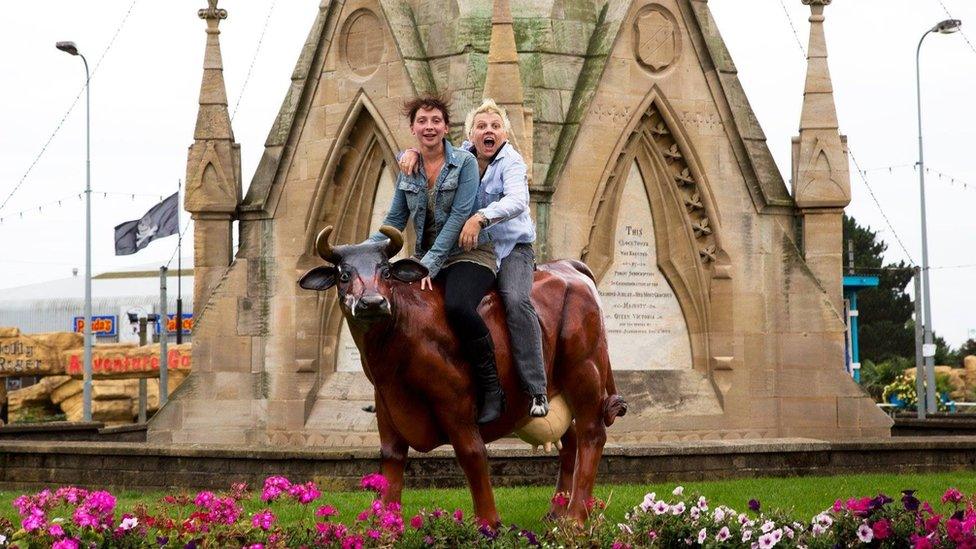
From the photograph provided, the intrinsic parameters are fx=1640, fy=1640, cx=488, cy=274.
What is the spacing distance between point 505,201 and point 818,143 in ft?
37.6

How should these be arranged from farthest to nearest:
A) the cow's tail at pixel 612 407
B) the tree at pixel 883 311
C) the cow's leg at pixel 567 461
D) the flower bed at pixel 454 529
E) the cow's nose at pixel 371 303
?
the tree at pixel 883 311
the cow's leg at pixel 567 461
the cow's tail at pixel 612 407
the flower bed at pixel 454 529
the cow's nose at pixel 371 303

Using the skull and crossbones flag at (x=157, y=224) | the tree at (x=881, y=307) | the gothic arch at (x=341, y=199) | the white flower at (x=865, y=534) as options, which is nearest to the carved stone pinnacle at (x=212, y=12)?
the gothic arch at (x=341, y=199)

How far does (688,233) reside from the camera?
19.5 meters

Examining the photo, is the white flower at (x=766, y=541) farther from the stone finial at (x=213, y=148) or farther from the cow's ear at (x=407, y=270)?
the stone finial at (x=213, y=148)

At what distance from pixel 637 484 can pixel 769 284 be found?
208 inches

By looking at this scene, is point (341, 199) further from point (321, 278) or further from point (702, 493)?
point (321, 278)

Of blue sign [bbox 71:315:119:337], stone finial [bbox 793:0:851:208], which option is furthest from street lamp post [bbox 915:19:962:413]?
blue sign [bbox 71:315:119:337]

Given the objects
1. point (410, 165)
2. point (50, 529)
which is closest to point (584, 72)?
point (410, 165)

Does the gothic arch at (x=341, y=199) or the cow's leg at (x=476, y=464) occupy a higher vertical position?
the gothic arch at (x=341, y=199)

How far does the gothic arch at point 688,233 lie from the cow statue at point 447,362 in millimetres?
9465

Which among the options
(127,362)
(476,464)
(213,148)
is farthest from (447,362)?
(127,362)

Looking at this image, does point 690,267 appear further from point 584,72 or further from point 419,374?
point 419,374

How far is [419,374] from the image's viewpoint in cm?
888

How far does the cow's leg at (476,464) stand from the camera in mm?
9062
